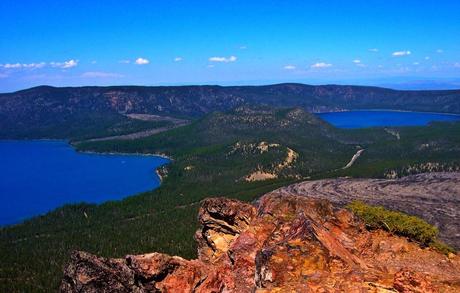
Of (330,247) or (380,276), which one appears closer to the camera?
(380,276)

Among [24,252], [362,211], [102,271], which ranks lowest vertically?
[24,252]

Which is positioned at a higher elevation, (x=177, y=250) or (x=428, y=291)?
(x=428, y=291)

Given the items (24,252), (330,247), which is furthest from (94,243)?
(330,247)

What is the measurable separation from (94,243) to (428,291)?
455 ft

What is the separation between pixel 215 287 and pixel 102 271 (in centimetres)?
909

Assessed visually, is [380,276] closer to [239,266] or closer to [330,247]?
[330,247]

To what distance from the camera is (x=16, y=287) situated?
404 ft

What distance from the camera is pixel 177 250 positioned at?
5276 inches

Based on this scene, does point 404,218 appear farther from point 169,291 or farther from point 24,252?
point 24,252

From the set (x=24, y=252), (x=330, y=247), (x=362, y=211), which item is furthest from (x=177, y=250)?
(x=330, y=247)

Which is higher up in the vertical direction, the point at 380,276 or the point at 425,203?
the point at 380,276

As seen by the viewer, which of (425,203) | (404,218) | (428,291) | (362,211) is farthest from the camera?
(425,203)

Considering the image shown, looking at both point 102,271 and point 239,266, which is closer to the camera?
point 102,271

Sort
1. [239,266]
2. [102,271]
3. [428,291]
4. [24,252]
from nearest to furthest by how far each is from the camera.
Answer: [428,291] → [102,271] → [239,266] → [24,252]
